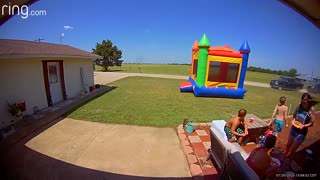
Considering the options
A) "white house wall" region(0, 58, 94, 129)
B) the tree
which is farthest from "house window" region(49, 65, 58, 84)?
the tree

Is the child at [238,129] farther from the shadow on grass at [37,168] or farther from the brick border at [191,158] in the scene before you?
the shadow on grass at [37,168]

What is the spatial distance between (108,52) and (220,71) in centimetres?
3105

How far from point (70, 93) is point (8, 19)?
9.15 meters

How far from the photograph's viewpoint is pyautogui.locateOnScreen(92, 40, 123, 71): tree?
3800 centimetres

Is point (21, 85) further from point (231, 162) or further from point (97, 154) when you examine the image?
point (231, 162)

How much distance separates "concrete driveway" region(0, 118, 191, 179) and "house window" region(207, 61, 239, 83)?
23.4 ft

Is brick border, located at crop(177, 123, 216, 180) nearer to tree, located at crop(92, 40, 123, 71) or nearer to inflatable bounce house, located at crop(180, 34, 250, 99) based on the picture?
inflatable bounce house, located at crop(180, 34, 250, 99)

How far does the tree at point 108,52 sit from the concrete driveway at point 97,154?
34349 mm

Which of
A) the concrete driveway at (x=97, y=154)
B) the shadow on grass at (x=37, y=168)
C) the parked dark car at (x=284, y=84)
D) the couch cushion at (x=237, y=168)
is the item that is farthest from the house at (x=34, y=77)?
the parked dark car at (x=284, y=84)

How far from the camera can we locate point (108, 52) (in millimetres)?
38312

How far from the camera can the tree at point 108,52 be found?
125 feet

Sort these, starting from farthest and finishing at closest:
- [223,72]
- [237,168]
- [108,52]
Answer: [108,52] < [223,72] < [237,168]

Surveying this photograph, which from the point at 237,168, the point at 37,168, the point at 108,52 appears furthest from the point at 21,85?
the point at 108,52

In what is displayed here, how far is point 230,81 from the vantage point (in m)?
12.3
